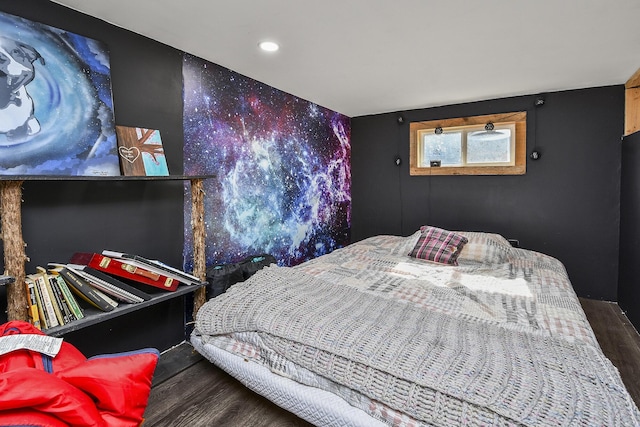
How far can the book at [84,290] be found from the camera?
161 centimetres

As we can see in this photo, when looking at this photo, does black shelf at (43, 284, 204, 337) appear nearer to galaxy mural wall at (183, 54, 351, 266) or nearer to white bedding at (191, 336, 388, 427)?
white bedding at (191, 336, 388, 427)

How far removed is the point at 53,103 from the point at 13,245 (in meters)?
0.74

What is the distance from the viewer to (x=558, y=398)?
3.45 feet

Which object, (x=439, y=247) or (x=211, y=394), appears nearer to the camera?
(x=211, y=394)

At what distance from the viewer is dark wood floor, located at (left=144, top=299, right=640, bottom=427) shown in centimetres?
165

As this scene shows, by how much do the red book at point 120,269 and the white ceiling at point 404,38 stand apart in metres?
1.33

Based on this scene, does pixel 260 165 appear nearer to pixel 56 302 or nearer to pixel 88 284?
pixel 88 284

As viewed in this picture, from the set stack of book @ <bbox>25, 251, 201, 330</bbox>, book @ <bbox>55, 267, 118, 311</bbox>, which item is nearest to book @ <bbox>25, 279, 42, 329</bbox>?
stack of book @ <bbox>25, 251, 201, 330</bbox>

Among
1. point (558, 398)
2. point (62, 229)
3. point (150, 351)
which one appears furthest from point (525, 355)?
point (62, 229)

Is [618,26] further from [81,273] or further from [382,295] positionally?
[81,273]

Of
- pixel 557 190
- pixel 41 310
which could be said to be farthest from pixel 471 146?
pixel 41 310

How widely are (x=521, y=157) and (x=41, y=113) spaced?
12.9ft

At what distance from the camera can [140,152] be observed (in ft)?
6.65

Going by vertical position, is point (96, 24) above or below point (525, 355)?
above
